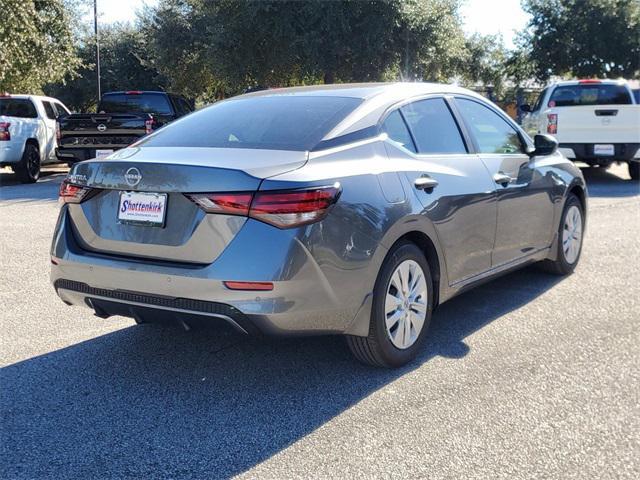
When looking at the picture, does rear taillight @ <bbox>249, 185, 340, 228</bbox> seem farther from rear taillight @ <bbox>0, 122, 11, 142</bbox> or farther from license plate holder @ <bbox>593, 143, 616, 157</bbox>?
rear taillight @ <bbox>0, 122, 11, 142</bbox>

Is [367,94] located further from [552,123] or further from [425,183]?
[552,123]

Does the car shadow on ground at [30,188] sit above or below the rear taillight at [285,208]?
below

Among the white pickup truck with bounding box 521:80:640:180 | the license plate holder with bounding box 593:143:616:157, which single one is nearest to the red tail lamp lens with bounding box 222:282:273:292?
the white pickup truck with bounding box 521:80:640:180

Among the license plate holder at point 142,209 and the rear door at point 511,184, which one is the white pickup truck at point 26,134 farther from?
the license plate holder at point 142,209

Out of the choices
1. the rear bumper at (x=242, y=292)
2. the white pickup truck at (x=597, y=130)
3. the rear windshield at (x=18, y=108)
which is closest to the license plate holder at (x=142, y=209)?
the rear bumper at (x=242, y=292)

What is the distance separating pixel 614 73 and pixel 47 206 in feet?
89.8

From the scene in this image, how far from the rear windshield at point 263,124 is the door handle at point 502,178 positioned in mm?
1309

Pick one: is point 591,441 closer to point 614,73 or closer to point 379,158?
point 379,158

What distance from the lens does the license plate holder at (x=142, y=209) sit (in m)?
3.63

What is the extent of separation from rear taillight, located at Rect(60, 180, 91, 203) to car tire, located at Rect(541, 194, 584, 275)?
393 cm

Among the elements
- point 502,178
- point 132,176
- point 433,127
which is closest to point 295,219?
point 132,176

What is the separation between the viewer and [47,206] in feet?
36.3

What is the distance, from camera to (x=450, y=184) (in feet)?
14.8

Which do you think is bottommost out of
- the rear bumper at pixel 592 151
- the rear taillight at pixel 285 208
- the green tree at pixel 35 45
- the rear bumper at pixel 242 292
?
the rear bumper at pixel 242 292
